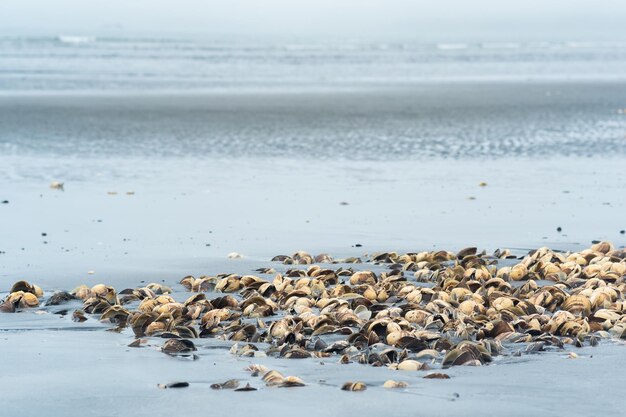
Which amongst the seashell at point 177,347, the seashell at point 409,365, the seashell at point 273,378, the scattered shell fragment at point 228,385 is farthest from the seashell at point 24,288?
the seashell at point 409,365

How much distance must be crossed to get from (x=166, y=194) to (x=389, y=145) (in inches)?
302

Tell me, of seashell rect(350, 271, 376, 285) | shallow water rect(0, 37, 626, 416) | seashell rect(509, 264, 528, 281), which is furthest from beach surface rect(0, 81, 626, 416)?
seashell rect(509, 264, 528, 281)

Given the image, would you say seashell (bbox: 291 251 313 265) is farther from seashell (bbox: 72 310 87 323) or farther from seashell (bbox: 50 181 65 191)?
seashell (bbox: 50 181 65 191)

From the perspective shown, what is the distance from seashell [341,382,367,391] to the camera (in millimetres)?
6445

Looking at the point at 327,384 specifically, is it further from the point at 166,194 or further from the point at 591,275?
the point at 166,194

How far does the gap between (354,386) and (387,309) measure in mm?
1829

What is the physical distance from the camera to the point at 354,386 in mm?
6457

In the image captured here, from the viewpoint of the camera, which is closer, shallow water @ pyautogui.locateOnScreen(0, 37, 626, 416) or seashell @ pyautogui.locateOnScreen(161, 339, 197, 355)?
shallow water @ pyautogui.locateOnScreen(0, 37, 626, 416)

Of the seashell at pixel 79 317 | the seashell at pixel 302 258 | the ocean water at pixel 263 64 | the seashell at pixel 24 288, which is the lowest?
the seashell at pixel 79 317

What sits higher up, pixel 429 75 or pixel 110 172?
pixel 429 75

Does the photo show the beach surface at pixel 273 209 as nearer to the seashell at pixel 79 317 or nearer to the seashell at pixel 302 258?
the seashell at pixel 79 317

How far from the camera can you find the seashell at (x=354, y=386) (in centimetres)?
645

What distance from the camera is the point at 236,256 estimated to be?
11.1 m

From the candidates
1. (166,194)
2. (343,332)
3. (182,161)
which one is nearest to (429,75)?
(182,161)
